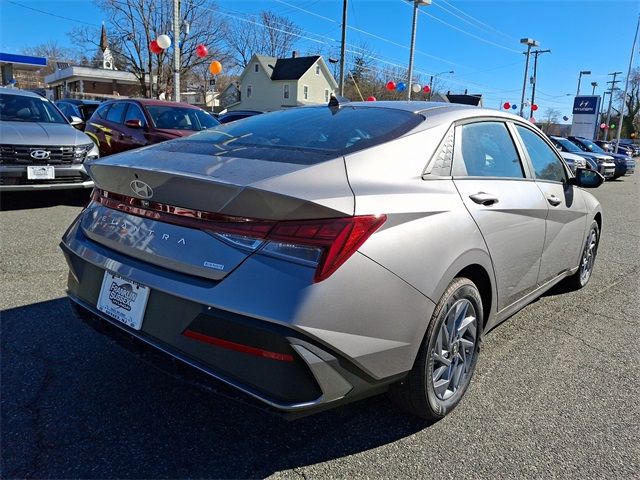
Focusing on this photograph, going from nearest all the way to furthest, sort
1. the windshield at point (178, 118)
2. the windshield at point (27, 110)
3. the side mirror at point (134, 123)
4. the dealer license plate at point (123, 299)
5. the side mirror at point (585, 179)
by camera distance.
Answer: the dealer license plate at point (123, 299)
the side mirror at point (585, 179)
the windshield at point (27, 110)
the side mirror at point (134, 123)
the windshield at point (178, 118)

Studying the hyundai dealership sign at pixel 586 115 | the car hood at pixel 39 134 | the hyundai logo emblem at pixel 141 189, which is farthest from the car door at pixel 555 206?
the hyundai dealership sign at pixel 586 115

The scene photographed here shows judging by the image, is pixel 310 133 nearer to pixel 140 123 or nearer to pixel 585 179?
pixel 585 179

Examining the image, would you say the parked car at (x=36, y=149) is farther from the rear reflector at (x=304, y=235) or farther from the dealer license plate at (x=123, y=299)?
the rear reflector at (x=304, y=235)

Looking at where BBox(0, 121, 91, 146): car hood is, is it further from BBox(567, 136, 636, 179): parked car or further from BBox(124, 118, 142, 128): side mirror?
BBox(567, 136, 636, 179): parked car

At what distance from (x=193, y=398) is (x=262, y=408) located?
35.4 inches

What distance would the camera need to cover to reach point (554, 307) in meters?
4.38

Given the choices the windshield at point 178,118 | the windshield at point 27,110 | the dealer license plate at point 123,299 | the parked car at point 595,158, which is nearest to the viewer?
the dealer license plate at point 123,299

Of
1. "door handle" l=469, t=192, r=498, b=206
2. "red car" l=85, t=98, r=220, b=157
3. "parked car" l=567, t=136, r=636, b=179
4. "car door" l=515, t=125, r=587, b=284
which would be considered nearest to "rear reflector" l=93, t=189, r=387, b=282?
"door handle" l=469, t=192, r=498, b=206

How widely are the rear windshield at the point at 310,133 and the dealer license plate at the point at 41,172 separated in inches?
181

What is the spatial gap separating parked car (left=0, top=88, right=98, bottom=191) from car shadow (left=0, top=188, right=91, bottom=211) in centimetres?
45

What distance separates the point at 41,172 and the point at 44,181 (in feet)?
0.44

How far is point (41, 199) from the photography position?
25.2 feet

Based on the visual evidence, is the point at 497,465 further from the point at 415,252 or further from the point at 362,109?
the point at 362,109

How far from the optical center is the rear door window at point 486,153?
2750 mm
